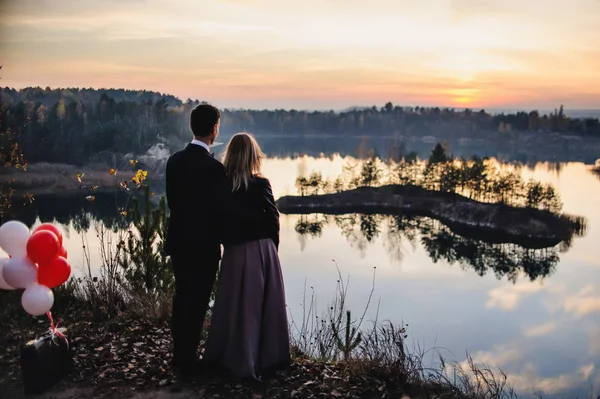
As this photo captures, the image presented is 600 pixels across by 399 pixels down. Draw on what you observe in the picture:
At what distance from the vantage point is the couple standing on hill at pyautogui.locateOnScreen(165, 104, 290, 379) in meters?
4.03

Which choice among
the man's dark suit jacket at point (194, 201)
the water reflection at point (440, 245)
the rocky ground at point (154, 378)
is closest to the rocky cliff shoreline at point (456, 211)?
the water reflection at point (440, 245)

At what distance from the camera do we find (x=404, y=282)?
3400 cm

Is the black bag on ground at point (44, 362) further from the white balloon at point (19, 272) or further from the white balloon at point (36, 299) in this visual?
the white balloon at point (19, 272)

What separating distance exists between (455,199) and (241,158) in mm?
58800

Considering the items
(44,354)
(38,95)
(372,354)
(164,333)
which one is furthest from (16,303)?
(38,95)

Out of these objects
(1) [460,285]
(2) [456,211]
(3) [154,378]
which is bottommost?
(1) [460,285]

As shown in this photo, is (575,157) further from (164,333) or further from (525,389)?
(164,333)

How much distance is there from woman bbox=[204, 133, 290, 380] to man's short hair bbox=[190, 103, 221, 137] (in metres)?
0.19

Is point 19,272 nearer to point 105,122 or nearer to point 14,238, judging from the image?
point 14,238

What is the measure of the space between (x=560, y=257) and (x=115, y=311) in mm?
42740

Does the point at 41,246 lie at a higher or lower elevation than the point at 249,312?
higher

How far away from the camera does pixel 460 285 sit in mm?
33344

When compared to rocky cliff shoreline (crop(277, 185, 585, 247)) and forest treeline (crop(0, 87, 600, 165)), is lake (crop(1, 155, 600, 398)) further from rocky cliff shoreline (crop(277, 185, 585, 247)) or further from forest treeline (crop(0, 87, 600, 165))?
forest treeline (crop(0, 87, 600, 165))

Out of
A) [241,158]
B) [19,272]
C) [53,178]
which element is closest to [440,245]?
[53,178]
